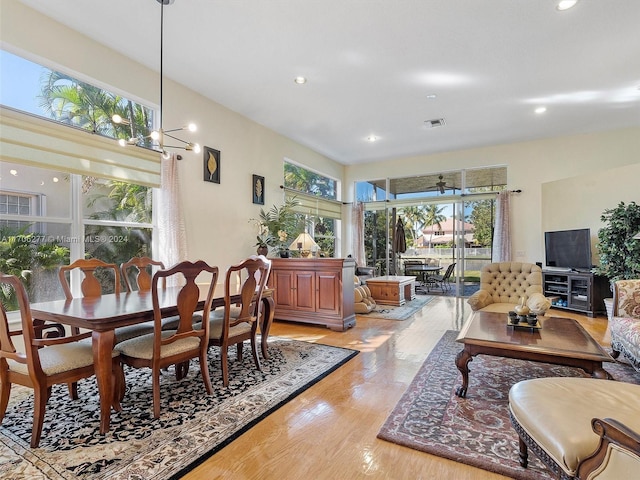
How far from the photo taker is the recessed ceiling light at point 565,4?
9.47 ft

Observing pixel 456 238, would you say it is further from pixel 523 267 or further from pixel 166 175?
pixel 166 175

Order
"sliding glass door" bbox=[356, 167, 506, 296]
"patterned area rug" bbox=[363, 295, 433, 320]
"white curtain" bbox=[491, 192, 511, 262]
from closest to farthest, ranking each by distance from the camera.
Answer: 1. "patterned area rug" bbox=[363, 295, 433, 320]
2. "white curtain" bbox=[491, 192, 511, 262]
3. "sliding glass door" bbox=[356, 167, 506, 296]

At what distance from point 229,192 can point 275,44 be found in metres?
2.36

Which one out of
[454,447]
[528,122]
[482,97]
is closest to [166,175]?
[454,447]

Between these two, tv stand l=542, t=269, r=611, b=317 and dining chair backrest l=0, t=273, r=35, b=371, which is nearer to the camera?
dining chair backrest l=0, t=273, r=35, b=371

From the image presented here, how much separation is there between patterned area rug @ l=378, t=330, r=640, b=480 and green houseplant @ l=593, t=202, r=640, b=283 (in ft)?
8.36

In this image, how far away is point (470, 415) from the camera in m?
2.21

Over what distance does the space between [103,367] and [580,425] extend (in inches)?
96.5

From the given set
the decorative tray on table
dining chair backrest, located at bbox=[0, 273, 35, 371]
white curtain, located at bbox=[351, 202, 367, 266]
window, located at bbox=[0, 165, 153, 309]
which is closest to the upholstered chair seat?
dining chair backrest, located at bbox=[0, 273, 35, 371]

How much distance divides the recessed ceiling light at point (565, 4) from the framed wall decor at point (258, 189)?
439cm

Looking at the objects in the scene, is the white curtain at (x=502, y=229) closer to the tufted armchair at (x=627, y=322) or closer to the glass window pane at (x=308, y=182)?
the tufted armchair at (x=627, y=322)

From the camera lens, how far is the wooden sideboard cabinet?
4.54 meters

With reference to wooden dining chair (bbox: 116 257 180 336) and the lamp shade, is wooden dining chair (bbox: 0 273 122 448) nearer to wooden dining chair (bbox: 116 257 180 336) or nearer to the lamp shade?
wooden dining chair (bbox: 116 257 180 336)

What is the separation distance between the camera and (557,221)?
6.39 m
